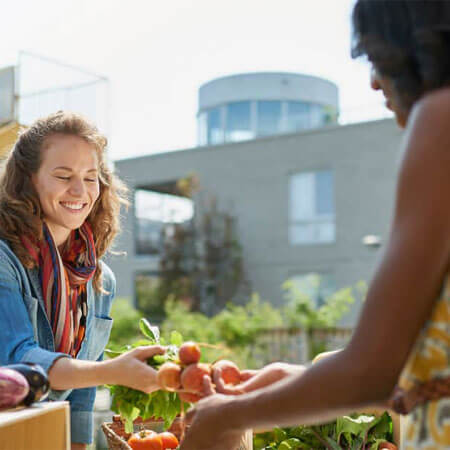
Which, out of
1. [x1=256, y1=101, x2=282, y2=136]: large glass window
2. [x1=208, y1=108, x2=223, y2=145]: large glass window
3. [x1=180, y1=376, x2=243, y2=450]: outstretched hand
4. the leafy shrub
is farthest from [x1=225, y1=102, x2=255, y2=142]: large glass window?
[x1=180, y1=376, x2=243, y2=450]: outstretched hand

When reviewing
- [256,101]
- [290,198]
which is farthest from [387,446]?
[256,101]

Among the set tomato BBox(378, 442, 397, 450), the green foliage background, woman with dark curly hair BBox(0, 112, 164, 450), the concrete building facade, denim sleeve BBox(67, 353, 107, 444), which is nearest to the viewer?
woman with dark curly hair BBox(0, 112, 164, 450)

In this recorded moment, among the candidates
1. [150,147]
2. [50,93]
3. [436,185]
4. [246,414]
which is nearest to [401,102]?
[436,185]

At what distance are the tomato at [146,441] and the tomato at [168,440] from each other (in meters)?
0.01

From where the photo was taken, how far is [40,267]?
2.15m

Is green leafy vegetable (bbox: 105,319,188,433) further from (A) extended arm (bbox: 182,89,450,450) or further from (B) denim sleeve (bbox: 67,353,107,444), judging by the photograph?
(A) extended arm (bbox: 182,89,450,450)

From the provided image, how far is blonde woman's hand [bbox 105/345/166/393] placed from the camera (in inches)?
69.7

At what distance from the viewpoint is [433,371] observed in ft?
3.64

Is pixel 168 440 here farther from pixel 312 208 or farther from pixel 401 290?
pixel 312 208

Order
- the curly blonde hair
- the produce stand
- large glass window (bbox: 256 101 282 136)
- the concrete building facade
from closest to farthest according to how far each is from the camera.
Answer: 1. the produce stand
2. the curly blonde hair
3. the concrete building facade
4. large glass window (bbox: 256 101 282 136)

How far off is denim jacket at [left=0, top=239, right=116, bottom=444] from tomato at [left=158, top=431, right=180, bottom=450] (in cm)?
28

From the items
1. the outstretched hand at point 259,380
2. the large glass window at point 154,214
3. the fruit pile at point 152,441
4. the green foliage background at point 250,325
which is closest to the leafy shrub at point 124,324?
the green foliage background at point 250,325

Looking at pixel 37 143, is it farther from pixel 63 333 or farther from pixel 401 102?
pixel 401 102

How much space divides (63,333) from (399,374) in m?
1.35
